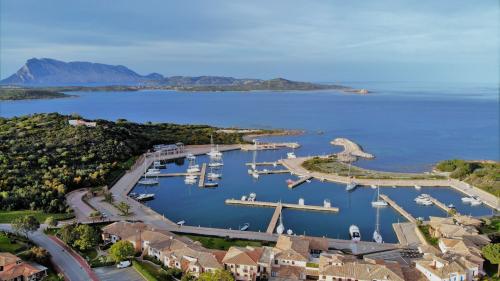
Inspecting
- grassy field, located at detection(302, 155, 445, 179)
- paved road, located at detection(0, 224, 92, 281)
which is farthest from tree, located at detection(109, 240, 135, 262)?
A: grassy field, located at detection(302, 155, 445, 179)

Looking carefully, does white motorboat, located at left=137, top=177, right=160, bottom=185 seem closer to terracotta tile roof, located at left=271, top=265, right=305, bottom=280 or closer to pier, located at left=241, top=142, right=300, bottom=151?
pier, located at left=241, top=142, right=300, bottom=151

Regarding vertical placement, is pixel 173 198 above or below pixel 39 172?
below

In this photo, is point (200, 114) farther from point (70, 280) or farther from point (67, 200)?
point (70, 280)

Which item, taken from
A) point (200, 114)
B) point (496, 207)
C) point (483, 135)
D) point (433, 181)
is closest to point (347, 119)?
point (483, 135)

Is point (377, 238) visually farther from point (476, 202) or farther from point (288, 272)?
point (476, 202)

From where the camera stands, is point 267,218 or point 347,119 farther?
point 347,119

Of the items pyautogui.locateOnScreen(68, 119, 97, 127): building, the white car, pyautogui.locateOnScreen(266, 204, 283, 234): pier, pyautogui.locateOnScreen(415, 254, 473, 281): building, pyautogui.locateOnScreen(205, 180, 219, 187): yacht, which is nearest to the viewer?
pyautogui.locateOnScreen(415, 254, 473, 281): building
